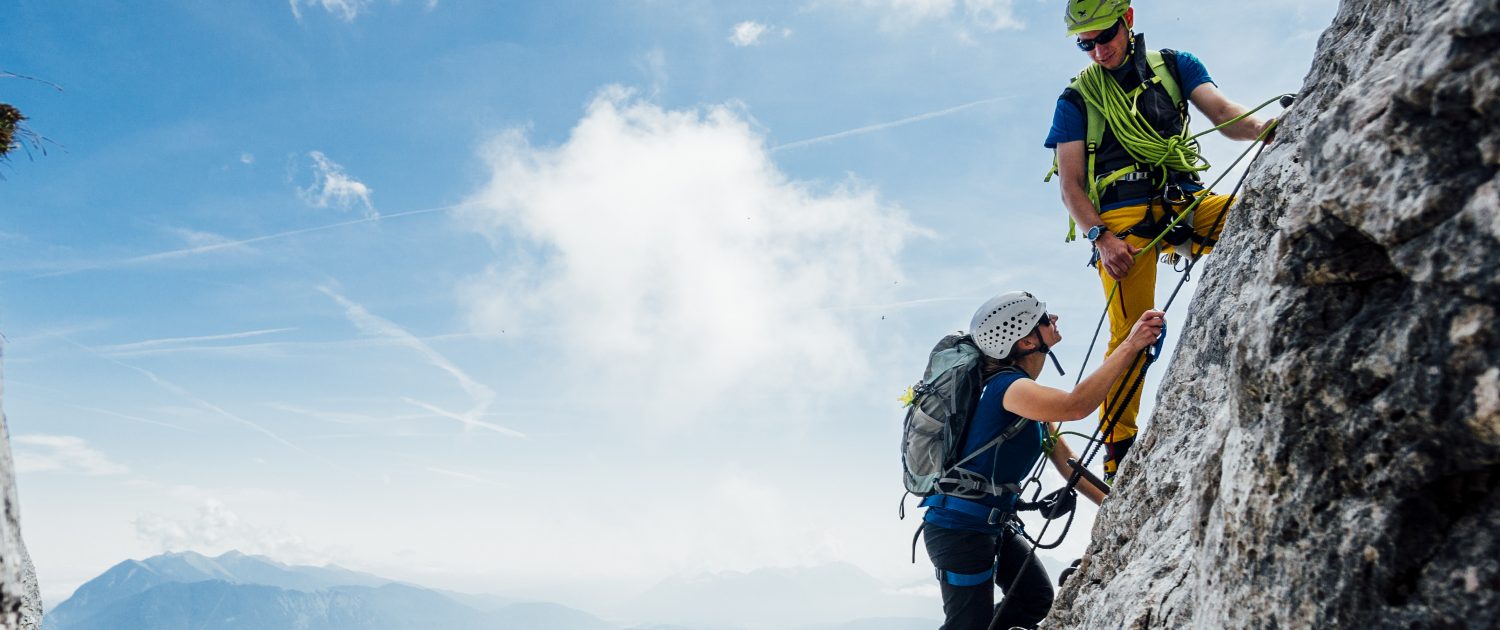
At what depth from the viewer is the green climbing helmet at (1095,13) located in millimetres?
7680

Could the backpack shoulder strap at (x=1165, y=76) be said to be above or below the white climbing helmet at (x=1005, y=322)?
above

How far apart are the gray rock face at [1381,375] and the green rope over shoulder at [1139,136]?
310 centimetres

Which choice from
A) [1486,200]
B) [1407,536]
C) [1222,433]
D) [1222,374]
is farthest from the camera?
[1222,374]

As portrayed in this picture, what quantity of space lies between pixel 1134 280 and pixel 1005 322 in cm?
130

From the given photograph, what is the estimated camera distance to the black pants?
7.87 m

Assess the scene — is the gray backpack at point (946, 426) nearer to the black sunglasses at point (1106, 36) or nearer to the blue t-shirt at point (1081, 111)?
the blue t-shirt at point (1081, 111)

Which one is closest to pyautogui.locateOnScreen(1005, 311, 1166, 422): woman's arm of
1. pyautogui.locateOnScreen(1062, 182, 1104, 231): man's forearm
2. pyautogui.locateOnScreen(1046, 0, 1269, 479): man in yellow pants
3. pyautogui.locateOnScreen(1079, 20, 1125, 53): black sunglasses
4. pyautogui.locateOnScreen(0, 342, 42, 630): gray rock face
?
pyautogui.locateOnScreen(1046, 0, 1269, 479): man in yellow pants

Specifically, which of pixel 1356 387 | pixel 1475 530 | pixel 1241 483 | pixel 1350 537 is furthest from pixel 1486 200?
pixel 1241 483

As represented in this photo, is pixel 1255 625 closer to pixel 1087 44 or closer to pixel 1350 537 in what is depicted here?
pixel 1350 537

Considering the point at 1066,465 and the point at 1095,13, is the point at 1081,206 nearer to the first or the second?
the point at 1095,13

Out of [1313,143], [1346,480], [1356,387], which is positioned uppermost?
[1313,143]

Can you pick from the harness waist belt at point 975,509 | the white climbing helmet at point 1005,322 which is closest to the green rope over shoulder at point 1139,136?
the white climbing helmet at point 1005,322

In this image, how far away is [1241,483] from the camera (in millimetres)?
3816

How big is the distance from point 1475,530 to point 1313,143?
174 cm
